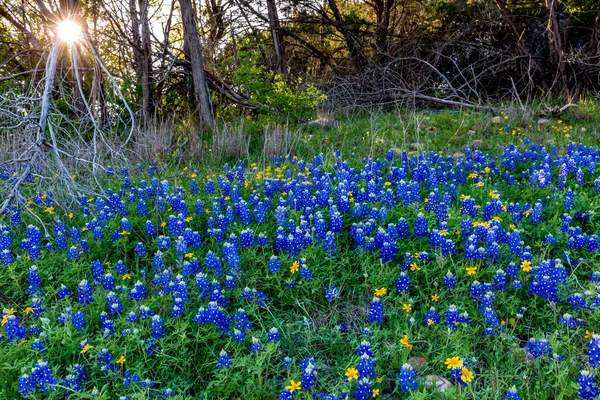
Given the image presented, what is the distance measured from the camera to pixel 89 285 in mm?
3156

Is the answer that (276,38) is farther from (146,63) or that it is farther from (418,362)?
(418,362)

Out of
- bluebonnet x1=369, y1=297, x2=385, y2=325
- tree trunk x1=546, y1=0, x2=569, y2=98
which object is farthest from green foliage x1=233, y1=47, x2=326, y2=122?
bluebonnet x1=369, y1=297, x2=385, y2=325

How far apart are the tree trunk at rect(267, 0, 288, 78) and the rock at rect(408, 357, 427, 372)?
27.9 ft

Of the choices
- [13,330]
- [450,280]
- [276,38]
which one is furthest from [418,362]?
[276,38]

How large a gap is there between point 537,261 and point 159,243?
2633mm

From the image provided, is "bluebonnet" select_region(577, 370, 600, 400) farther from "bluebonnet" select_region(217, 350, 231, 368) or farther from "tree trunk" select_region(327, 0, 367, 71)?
"tree trunk" select_region(327, 0, 367, 71)

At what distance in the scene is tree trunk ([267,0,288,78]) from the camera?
10430mm

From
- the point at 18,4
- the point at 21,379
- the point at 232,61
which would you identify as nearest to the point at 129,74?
the point at 232,61

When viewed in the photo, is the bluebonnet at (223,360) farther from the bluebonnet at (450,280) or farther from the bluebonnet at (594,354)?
the bluebonnet at (594,354)

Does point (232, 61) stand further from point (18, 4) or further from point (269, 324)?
point (269, 324)

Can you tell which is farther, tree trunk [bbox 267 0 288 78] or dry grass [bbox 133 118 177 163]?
tree trunk [bbox 267 0 288 78]

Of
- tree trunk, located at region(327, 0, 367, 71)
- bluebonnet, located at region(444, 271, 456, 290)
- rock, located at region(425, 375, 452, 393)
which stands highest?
tree trunk, located at region(327, 0, 367, 71)

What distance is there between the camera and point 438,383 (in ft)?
8.08

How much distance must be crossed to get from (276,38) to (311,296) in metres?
8.38
